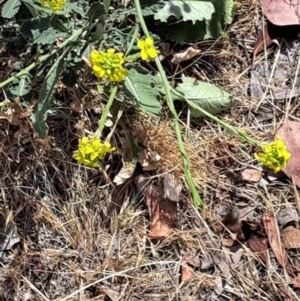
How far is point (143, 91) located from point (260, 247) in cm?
59

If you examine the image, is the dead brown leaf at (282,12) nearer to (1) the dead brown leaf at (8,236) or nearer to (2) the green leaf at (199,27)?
(2) the green leaf at (199,27)

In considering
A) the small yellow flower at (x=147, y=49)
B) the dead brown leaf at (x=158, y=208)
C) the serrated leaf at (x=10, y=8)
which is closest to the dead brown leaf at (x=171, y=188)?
the dead brown leaf at (x=158, y=208)

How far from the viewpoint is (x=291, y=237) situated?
77.2 inches

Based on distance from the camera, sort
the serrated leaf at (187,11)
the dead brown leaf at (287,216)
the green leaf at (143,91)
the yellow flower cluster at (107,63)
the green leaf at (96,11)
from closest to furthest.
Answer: the yellow flower cluster at (107,63) < the green leaf at (96,11) < the green leaf at (143,91) < the serrated leaf at (187,11) < the dead brown leaf at (287,216)

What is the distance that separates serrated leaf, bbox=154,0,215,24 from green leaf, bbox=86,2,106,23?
0.23m

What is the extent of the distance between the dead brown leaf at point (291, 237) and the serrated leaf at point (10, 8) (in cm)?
97

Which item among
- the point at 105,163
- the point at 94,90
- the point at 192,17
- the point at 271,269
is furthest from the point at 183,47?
the point at 271,269

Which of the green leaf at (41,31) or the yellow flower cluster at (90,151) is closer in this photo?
the yellow flower cluster at (90,151)

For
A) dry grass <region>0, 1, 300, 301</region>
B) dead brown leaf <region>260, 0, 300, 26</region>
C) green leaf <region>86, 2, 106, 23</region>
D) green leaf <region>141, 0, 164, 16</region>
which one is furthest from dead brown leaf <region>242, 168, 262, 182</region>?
green leaf <region>86, 2, 106, 23</region>

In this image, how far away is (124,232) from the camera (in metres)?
2.01

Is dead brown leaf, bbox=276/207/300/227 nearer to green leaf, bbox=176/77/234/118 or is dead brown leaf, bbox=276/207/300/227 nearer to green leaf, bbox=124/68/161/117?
green leaf, bbox=176/77/234/118

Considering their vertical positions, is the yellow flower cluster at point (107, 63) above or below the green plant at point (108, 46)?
above

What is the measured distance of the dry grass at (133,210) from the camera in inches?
77.9

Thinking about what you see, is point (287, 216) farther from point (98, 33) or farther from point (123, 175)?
point (98, 33)
